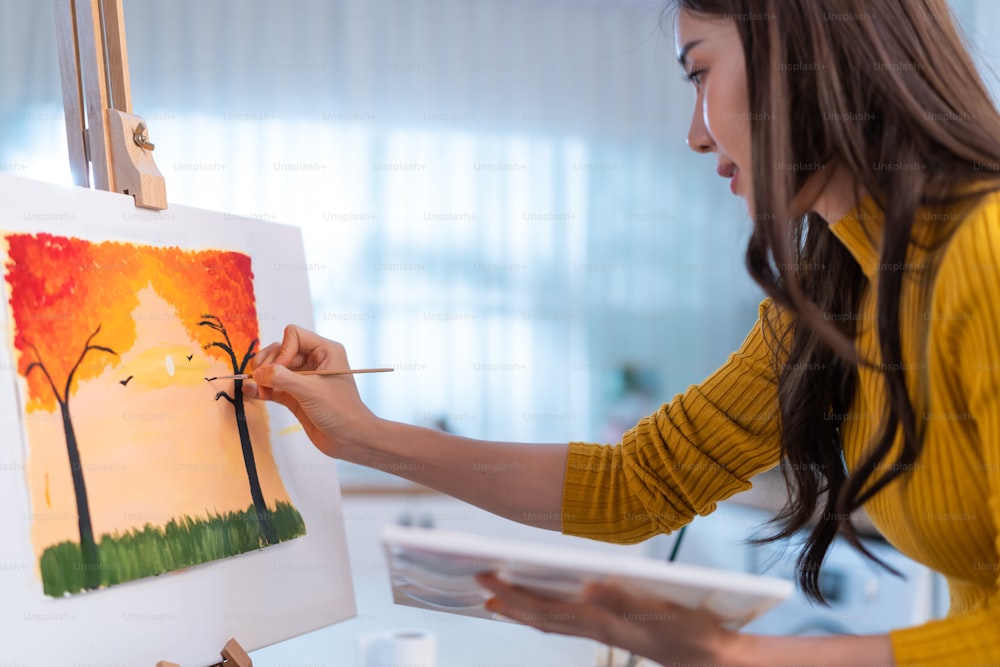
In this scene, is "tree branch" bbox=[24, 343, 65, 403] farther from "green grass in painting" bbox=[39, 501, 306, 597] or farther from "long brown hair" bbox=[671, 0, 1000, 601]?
"long brown hair" bbox=[671, 0, 1000, 601]

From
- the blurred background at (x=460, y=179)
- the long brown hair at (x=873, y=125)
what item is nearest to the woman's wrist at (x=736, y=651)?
the long brown hair at (x=873, y=125)

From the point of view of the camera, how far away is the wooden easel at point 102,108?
0.97 meters

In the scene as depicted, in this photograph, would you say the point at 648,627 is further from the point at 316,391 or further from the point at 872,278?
the point at 316,391

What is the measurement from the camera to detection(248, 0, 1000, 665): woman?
68 cm

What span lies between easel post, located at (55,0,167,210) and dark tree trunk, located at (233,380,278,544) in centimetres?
26

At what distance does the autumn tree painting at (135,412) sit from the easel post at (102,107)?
0.09 m

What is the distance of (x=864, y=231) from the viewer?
82 cm

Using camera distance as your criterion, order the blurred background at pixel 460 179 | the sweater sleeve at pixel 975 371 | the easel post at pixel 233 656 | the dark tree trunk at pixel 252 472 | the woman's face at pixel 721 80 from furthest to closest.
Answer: the blurred background at pixel 460 179 < the dark tree trunk at pixel 252 472 < the easel post at pixel 233 656 < the woman's face at pixel 721 80 < the sweater sleeve at pixel 975 371

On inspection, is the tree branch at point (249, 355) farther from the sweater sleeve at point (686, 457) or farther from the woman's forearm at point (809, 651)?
the woman's forearm at point (809, 651)

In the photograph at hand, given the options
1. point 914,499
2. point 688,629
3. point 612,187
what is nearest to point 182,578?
point 688,629

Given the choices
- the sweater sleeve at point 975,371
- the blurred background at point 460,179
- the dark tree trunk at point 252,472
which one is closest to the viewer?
the sweater sleeve at point 975,371

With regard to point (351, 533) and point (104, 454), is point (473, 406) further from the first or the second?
point (104, 454)

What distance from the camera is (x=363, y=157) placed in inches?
121

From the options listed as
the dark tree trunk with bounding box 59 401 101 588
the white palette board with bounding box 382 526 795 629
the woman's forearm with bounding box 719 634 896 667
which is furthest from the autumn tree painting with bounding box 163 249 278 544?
the woman's forearm with bounding box 719 634 896 667
